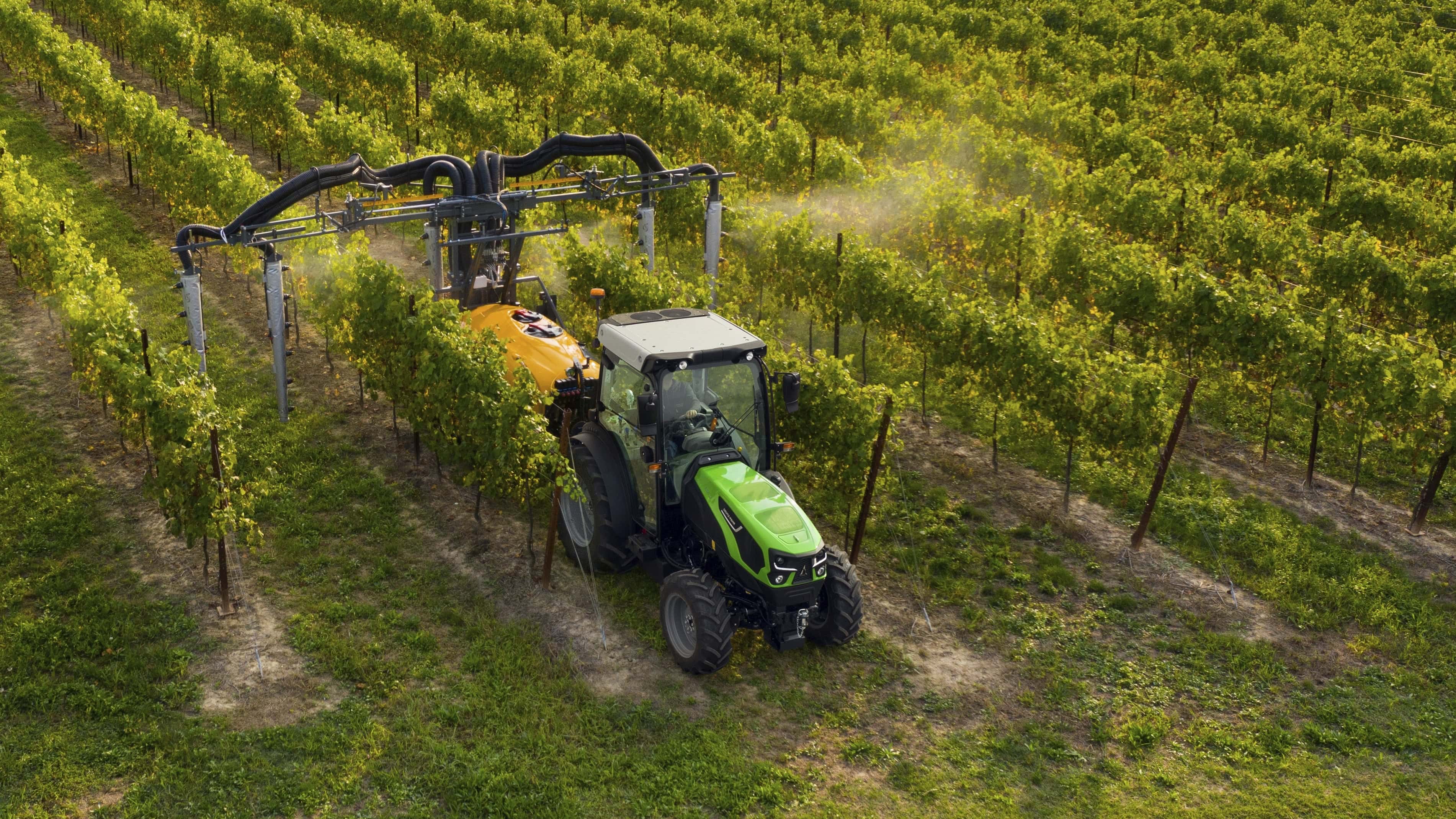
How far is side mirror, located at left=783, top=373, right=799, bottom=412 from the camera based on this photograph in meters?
11.0

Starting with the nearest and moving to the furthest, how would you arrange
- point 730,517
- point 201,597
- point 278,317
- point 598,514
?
point 730,517, point 201,597, point 598,514, point 278,317

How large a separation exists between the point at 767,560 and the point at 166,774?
517 cm

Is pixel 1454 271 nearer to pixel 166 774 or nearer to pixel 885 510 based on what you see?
pixel 885 510

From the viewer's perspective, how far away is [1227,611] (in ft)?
40.6

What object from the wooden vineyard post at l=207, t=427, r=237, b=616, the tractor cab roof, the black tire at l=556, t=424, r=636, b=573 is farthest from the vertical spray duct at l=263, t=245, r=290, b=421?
the tractor cab roof

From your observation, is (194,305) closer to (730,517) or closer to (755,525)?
(730,517)

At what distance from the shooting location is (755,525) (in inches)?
399

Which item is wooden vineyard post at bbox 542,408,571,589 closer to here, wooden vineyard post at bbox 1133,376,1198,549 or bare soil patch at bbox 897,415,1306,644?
bare soil patch at bbox 897,415,1306,644

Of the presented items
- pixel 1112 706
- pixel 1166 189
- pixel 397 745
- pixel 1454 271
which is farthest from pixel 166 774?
pixel 1166 189

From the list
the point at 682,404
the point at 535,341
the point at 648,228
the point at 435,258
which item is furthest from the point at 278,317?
the point at 682,404

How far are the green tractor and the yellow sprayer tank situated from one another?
166 cm

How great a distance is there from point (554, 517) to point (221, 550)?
10.8ft

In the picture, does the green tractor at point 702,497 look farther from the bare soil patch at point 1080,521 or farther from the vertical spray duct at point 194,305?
the vertical spray duct at point 194,305

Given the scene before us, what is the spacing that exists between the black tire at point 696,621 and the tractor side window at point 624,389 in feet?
5.51
